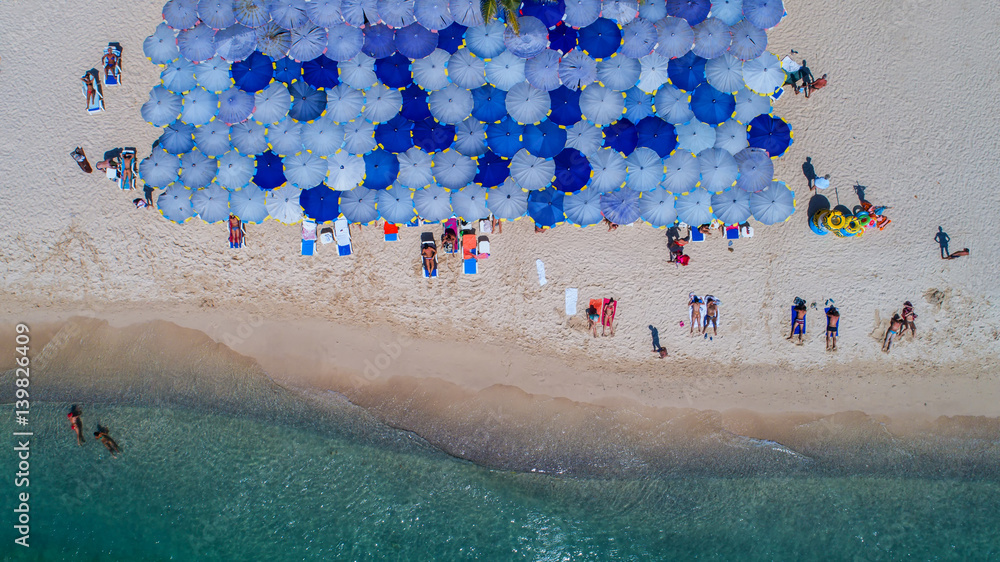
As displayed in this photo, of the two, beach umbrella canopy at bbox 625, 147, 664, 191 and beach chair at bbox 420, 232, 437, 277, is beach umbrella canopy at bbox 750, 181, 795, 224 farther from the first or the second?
beach chair at bbox 420, 232, 437, 277

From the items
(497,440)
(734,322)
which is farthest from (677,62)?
(497,440)

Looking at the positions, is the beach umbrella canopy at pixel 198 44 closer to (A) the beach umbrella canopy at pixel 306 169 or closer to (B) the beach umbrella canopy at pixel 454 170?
(A) the beach umbrella canopy at pixel 306 169

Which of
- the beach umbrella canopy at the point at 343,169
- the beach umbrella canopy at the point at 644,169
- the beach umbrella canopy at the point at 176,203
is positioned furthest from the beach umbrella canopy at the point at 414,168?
the beach umbrella canopy at the point at 176,203

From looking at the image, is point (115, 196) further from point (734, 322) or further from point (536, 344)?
point (734, 322)

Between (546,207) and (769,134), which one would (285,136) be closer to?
(546,207)

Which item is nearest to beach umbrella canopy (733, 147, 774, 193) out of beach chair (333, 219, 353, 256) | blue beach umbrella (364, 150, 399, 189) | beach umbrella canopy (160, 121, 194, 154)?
blue beach umbrella (364, 150, 399, 189)

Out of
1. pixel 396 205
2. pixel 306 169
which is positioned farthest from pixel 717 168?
pixel 306 169

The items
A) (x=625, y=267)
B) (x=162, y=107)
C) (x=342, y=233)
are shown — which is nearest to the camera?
(x=162, y=107)
